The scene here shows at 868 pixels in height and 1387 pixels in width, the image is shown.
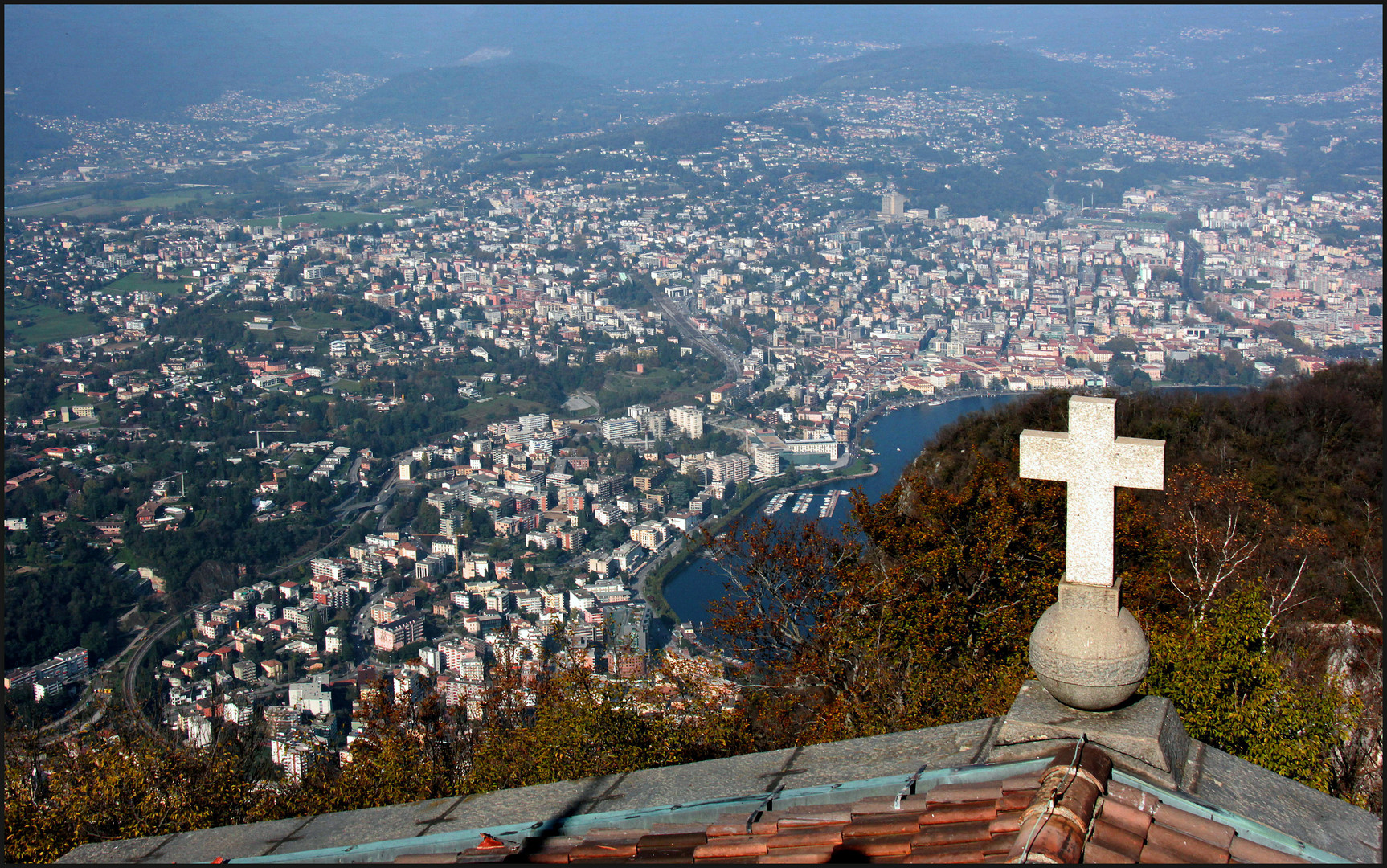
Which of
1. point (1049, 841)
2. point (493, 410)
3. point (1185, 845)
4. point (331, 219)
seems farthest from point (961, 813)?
point (331, 219)

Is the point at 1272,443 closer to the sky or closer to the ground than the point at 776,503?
closer to the sky

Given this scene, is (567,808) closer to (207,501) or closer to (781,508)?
(781,508)

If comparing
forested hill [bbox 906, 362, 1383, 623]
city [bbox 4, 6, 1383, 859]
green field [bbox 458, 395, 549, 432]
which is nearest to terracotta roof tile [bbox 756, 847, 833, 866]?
city [bbox 4, 6, 1383, 859]

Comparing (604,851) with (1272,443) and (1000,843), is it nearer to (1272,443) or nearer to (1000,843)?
(1000,843)

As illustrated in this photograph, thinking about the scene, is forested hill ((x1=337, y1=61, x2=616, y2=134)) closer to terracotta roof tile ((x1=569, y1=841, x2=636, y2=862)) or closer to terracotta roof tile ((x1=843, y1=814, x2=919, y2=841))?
terracotta roof tile ((x1=569, y1=841, x2=636, y2=862))

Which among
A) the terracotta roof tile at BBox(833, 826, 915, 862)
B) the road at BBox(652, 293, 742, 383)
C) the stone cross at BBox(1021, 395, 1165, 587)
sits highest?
the stone cross at BBox(1021, 395, 1165, 587)

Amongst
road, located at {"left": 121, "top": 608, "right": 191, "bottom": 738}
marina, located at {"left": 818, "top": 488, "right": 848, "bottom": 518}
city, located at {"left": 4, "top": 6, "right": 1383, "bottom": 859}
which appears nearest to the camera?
road, located at {"left": 121, "top": 608, "right": 191, "bottom": 738}
